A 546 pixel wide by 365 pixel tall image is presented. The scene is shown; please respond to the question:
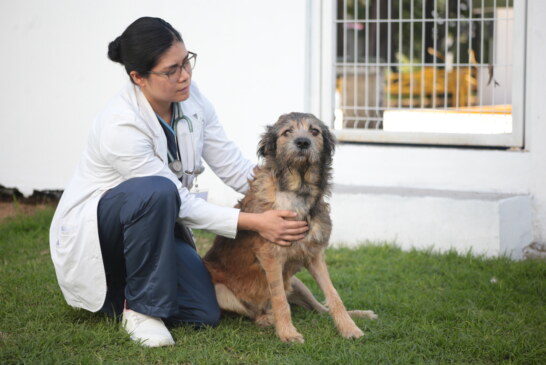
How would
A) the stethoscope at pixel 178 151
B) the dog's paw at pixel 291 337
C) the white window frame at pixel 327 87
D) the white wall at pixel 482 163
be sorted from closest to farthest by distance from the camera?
the dog's paw at pixel 291 337 < the stethoscope at pixel 178 151 < the white wall at pixel 482 163 < the white window frame at pixel 327 87

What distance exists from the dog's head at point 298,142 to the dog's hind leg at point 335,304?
0.58 metres

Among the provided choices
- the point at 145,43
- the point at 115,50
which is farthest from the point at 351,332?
the point at 115,50

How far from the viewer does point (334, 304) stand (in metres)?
4.07

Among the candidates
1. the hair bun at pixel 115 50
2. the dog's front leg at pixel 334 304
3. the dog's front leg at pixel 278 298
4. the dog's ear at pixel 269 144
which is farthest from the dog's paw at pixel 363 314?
the hair bun at pixel 115 50

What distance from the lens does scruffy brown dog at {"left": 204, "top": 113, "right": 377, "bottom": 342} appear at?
3988 millimetres

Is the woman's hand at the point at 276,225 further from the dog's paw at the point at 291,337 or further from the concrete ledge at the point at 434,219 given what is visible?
the concrete ledge at the point at 434,219

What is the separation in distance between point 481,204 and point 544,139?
73 cm

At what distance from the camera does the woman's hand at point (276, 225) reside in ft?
12.9

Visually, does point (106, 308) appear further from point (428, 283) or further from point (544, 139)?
point (544, 139)

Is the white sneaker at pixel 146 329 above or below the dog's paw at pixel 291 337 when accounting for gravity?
above

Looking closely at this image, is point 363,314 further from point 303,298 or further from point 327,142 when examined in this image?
point 327,142

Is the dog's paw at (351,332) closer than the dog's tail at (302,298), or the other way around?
the dog's paw at (351,332)

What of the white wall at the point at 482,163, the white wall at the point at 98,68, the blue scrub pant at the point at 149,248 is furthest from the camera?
the white wall at the point at 98,68

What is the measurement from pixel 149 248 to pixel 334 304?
1.09 meters
